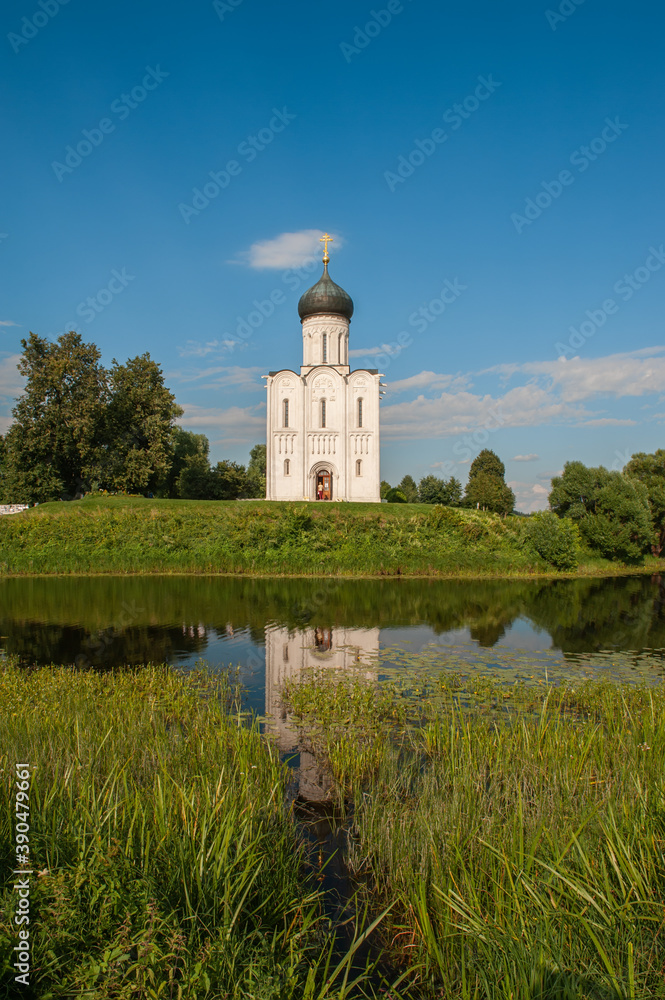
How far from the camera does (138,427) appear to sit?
37.8 meters

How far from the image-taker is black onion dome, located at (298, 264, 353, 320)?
130 ft

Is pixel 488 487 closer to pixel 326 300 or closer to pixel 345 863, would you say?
pixel 326 300

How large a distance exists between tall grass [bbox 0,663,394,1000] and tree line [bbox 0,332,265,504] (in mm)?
32549

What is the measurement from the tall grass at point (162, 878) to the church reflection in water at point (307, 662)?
0.78m

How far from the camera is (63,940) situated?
9.52ft

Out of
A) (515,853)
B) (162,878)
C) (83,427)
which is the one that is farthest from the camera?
(83,427)

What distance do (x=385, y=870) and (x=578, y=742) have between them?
7.75 feet

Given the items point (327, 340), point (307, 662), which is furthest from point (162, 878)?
point (327, 340)

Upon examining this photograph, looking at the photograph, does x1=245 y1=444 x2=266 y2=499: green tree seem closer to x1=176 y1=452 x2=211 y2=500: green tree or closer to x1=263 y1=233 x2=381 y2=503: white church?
x1=176 y1=452 x2=211 y2=500: green tree

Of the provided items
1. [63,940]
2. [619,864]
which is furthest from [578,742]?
[63,940]

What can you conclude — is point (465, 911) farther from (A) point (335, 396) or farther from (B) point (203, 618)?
(A) point (335, 396)

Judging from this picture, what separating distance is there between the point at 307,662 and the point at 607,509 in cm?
2525

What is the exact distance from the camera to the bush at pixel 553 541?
27.0 metres

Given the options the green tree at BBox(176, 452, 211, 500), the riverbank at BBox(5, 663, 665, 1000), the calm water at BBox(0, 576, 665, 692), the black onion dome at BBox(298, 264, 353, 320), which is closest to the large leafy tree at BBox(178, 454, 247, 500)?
the green tree at BBox(176, 452, 211, 500)
